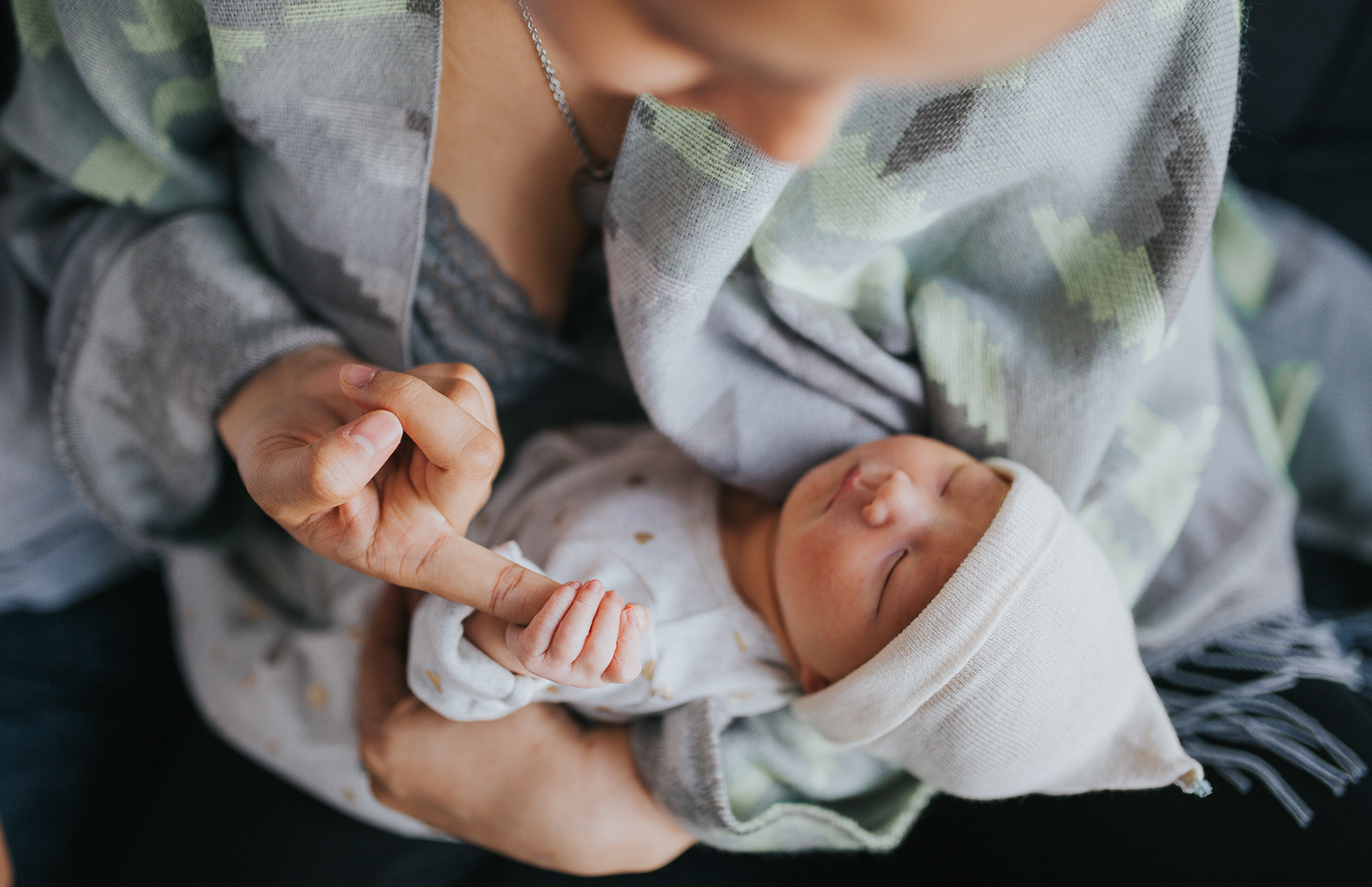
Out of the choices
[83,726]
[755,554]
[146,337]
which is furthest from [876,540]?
[83,726]

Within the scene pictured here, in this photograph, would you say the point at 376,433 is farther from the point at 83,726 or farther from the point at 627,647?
the point at 83,726

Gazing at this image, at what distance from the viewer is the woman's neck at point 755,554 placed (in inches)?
29.5

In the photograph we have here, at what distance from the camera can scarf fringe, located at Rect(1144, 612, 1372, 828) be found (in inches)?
26.6

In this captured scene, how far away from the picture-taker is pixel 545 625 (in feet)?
1.52

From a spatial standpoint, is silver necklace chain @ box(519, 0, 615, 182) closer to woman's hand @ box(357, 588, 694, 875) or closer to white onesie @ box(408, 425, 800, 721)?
white onesie @ box(408, 425, 800, 721)

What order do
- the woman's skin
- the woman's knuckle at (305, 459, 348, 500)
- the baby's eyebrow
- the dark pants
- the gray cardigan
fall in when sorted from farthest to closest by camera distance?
1. the dark pants
2. the baby's eyebrow
3. the gray cardigan
4. the woman's knuckle at (305, 459, 348, 500)
5. the woman's skin

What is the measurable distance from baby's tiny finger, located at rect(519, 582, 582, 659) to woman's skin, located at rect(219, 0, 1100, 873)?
7 cm

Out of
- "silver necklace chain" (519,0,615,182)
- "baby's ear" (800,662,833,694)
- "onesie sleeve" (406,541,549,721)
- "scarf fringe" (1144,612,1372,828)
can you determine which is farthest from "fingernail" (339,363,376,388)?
"scarf fringe" (1144,612,1372,828)

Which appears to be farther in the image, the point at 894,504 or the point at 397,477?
the point at 894,504

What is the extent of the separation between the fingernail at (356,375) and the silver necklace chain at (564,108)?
9.7 inches

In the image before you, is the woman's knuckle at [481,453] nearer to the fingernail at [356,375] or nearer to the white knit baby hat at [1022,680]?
the fingernail at [356,375]

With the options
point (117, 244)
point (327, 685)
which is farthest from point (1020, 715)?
point (117, 244)

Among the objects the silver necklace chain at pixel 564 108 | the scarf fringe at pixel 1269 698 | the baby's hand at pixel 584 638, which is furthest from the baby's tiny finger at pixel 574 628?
the scarf fringe at pixel 1269 698

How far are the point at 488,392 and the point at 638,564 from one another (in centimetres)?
26
